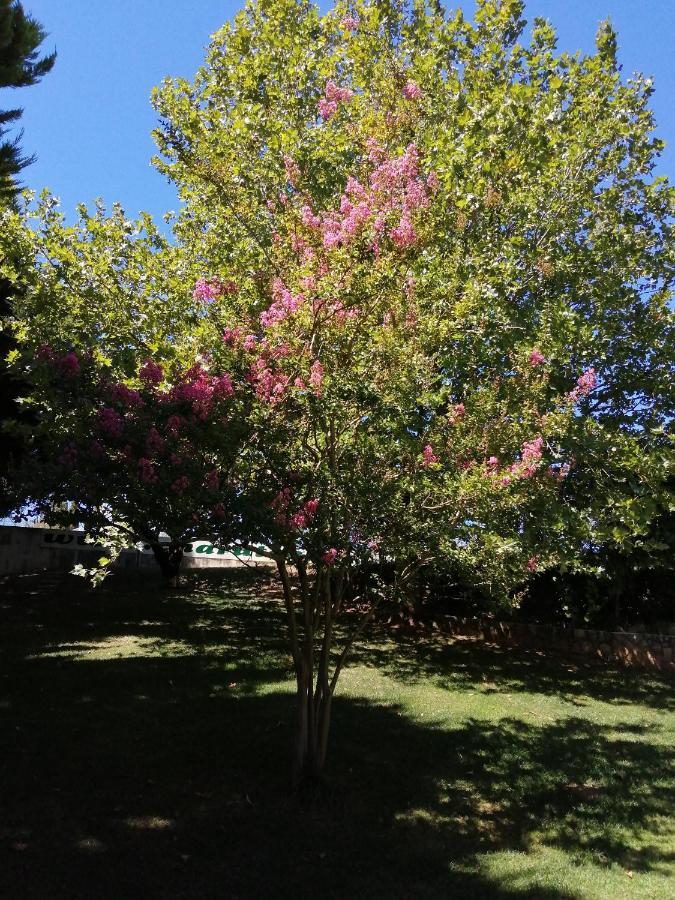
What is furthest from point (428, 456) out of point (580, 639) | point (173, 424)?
point (580, 639)

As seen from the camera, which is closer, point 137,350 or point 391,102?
point 137,350

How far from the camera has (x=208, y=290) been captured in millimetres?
6398

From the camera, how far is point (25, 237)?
7840 mm

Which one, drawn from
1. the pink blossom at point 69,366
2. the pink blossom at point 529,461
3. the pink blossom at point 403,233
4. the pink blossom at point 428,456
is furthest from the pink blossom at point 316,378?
the pink blossom at point 69,366

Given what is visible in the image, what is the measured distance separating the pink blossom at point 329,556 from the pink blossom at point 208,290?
276 centimetres

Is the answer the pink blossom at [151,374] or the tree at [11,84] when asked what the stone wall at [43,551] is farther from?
the pink blossom at [151,374]

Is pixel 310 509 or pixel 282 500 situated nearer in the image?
pixel 310 509

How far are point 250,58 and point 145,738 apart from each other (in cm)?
836

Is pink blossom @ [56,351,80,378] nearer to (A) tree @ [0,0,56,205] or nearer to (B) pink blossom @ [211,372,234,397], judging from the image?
(B) pink blossom @ [211,372,234,397]

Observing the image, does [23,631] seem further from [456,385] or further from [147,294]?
[456,385]

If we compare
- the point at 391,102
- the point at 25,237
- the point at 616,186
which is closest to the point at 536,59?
the point at 391,102

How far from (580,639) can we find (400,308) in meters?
9.67

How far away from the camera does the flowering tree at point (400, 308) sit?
5422 millimetres

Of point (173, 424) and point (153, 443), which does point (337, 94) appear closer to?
point (173, 424)
